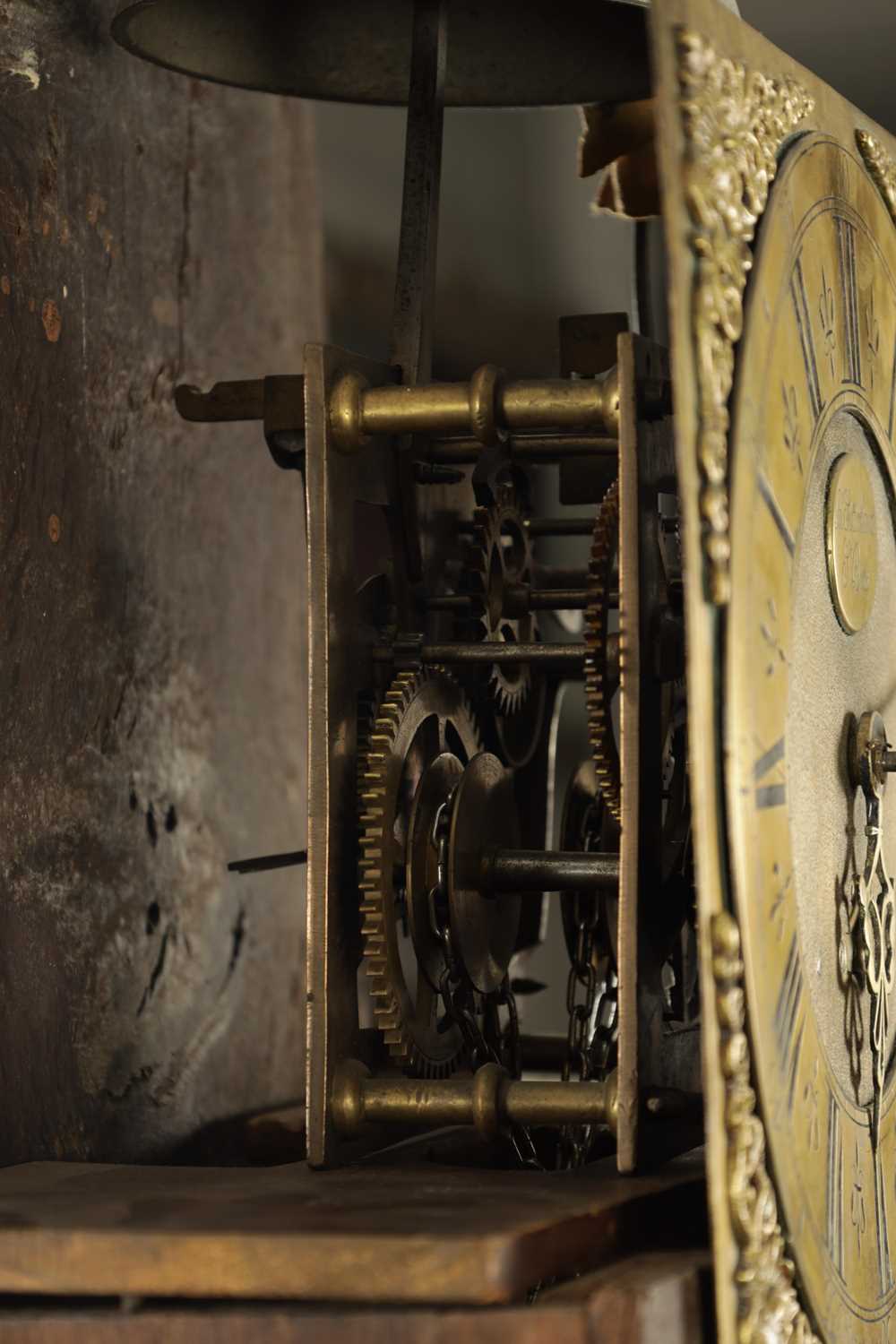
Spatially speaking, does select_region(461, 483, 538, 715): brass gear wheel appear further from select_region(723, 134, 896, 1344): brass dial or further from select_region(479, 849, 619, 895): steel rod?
select_region(723, 134, 896, 1344): brass dial

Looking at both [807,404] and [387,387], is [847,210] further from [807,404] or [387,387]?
[387,387]

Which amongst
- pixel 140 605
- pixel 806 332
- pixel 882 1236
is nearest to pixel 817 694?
pixel 806 332

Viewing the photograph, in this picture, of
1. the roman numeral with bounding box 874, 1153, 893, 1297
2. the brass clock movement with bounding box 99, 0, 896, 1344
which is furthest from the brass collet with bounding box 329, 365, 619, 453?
the roman numeral with bounding box 874, 1153, 893, 1297

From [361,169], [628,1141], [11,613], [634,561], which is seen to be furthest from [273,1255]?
[361,169]

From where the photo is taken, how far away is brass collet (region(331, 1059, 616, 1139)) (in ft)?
3.38

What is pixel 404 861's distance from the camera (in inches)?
44.9

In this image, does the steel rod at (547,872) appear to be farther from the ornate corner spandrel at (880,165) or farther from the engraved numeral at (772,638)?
the ornate corner spandrel at (880,165)

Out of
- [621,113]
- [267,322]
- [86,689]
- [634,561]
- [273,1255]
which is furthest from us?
[267,322]

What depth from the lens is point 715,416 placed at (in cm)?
91

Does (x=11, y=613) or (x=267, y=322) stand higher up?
(x=267, y=322)

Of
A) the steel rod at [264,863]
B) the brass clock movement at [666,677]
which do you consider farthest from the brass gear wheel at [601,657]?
the steel rod at [264,863]

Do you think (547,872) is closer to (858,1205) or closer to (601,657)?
(601,657)

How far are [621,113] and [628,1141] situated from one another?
84 centimetres

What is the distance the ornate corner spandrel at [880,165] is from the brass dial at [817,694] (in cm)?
1
